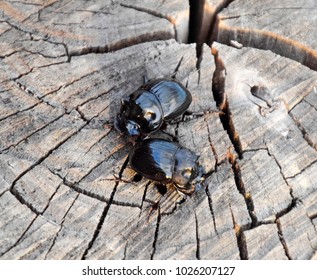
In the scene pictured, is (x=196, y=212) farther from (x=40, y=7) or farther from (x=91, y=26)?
(x=40, y=7)

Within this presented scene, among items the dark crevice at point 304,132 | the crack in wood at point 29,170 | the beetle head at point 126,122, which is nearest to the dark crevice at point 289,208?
the dark crevice at point 304,132

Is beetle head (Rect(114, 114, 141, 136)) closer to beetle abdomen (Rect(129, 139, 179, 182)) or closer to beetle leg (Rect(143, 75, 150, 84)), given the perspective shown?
beetle abdomen (Rect(129, 139, 179, 182))

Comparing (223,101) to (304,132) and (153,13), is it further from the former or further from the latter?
(153,13)

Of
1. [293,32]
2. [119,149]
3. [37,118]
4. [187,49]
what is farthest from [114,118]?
[293,32]

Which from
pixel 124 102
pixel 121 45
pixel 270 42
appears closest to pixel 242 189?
pixel 124 102

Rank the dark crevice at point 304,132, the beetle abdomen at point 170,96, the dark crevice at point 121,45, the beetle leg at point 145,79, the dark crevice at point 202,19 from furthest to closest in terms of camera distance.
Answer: the dark crevice at point 202,19, the dark crevice at point 121,45, the beetle leg at point 145,79, the beetle abdomen at point 170,96, the dark crevice at point 304,132

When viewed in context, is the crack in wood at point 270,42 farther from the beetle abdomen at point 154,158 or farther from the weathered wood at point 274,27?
the beetle abdomen at point 154,158

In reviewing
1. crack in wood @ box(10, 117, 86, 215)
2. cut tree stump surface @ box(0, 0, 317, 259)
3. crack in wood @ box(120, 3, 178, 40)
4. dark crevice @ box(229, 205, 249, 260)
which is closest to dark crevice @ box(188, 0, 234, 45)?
cut tree stump surface @ box(0, 0, 317, 259)

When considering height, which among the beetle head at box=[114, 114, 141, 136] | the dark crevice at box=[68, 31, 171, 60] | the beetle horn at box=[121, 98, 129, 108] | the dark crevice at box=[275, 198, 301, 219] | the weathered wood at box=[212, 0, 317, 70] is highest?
the weathered wood at box=[212, 0, 317, 70]
